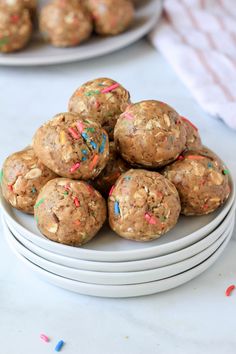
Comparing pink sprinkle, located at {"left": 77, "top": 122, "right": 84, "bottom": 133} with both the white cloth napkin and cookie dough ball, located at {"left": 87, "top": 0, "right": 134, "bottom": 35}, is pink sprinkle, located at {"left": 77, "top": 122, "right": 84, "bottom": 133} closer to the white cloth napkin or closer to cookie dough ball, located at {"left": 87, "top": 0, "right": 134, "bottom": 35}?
the white cloth napkin

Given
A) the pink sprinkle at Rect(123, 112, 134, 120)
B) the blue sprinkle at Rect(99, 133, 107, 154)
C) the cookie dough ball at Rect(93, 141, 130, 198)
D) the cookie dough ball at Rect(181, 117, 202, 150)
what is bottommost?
the cookie dough ball at Rect(181, 117, 202, 150)

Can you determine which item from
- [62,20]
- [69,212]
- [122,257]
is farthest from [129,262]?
[62,20]

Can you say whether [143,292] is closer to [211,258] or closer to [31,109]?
[211,258]

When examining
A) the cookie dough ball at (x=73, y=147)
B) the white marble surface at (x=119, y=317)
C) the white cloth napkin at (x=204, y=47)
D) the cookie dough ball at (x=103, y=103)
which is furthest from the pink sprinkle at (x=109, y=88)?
the white cloth napkin at (x=204, y=47)

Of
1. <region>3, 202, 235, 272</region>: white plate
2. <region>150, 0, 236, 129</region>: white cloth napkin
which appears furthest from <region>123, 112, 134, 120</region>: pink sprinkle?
<region>150, 0, 236, 129</region>: white cloth napkin

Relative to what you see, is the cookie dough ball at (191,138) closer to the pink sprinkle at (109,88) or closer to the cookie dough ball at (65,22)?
the pink sprinkle at (109,88)

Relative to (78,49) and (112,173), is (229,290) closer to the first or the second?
(112,173)
